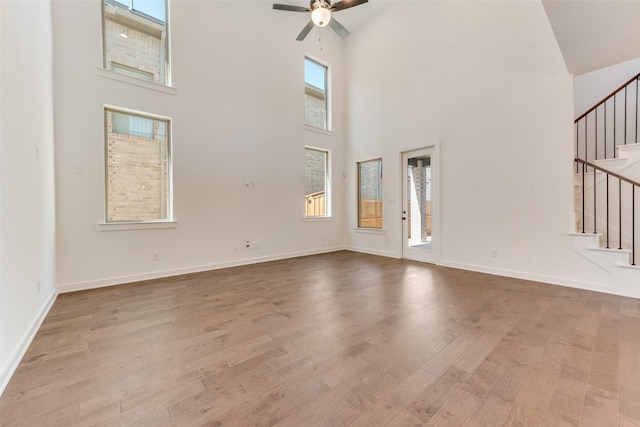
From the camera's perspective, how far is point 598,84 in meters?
4.62

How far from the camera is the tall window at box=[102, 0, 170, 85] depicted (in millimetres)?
3927

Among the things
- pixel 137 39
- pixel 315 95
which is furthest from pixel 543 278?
pixel 137 39

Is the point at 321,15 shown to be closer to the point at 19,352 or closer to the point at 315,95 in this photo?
the point at 315,95

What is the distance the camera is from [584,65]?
11.2ft

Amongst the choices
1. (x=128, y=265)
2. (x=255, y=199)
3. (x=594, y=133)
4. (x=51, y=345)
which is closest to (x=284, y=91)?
(x=255, y=199)

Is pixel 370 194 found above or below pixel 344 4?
below

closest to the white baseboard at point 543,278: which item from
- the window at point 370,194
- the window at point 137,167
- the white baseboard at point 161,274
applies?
the window at point 370,194

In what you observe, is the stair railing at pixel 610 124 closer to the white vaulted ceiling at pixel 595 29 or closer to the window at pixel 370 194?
the white vaulted ceiling at pixel 595 29

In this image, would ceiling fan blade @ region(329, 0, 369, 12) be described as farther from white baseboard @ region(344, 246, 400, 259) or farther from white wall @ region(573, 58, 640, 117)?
white baseboard @ region(344, 246, 400, 259)

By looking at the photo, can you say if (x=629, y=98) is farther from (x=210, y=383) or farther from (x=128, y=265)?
(x=128, y=265)

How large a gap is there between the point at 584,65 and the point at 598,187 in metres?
1.69

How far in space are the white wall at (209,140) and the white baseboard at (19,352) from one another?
43.1 inches

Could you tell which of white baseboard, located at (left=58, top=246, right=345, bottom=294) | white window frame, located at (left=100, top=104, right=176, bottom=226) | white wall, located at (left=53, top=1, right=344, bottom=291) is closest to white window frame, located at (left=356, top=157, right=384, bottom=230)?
white wall, located at (left=53, top=1, right=344, bottom=291)

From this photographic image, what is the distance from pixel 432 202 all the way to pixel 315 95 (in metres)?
3.80
